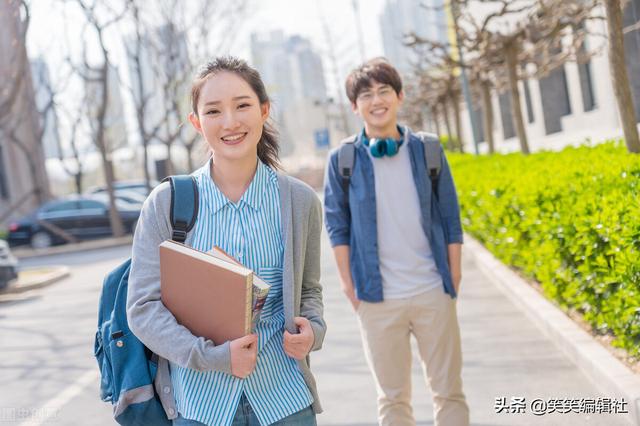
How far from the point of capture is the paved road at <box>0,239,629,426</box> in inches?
214

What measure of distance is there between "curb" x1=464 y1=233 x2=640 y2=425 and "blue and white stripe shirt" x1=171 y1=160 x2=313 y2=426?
250 centimetres

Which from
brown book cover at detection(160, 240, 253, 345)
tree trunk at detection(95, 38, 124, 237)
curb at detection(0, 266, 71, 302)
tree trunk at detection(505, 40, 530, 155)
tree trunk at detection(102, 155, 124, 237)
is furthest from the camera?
tree trunk at detection(102, 155, 124, 237)

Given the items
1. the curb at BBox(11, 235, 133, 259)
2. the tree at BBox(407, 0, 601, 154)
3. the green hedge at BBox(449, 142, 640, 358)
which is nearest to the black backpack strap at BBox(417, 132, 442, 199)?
the green hedge at BBox(449, 142, 640, 358)

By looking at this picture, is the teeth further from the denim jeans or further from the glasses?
the glasses

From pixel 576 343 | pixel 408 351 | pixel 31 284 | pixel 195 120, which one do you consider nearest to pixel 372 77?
pixel 408 351

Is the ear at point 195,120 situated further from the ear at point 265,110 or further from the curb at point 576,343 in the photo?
the curb at point 576,343

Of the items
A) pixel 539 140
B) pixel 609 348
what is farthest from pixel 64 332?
pixel 539 140

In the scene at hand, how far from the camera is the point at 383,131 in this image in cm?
417

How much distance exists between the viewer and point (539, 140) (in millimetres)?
30953

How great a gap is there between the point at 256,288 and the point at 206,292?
5.6 inches

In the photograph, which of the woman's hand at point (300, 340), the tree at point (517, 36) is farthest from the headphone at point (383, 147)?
the tree at point (517, 36)

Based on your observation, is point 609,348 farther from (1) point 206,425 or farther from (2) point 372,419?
(1) point 206,425

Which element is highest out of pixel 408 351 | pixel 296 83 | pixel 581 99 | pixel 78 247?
pixel 296 83

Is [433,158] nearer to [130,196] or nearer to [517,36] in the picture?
[517,36]
